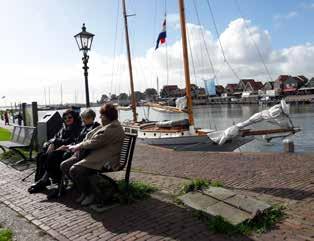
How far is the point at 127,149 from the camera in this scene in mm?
5727

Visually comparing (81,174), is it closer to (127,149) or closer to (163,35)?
(127,149)

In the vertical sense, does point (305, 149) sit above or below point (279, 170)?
below

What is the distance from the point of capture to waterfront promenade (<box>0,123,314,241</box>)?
438cm

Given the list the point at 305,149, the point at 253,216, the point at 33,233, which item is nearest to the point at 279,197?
the point at 253,216

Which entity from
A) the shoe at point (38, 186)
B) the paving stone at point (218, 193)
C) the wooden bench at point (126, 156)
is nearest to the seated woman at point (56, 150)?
the shoe at point (38, 186)

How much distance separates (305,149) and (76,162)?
68.6ft

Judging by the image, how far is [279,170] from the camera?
7.94 metres

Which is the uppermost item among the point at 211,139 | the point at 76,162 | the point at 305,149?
the point at 76,162

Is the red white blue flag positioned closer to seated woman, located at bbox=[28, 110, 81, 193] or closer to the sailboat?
the sailboat

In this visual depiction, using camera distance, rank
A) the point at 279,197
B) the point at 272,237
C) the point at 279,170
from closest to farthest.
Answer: the point at 272,237 → the point at 279,197 → the point at 279,170

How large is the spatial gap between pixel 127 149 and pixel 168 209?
3.74 feet

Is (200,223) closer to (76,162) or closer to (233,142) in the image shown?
(76,162)

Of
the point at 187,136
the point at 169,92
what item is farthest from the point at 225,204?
the point at 169,92

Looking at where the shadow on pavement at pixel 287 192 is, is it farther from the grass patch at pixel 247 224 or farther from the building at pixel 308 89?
the building at pixel 308 89
